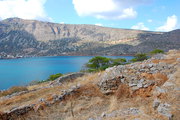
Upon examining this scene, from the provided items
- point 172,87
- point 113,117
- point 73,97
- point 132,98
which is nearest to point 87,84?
point 73,97

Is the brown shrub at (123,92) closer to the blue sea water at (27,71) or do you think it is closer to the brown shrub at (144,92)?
the brown shrub at (144,92)

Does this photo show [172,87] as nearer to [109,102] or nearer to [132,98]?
[132,98]

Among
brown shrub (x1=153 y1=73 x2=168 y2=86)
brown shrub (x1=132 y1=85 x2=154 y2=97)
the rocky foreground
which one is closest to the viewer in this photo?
the rocky foreground

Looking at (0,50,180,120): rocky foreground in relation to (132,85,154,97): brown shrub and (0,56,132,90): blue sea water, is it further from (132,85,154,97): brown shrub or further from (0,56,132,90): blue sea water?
(0,56,132,90): blue sea water

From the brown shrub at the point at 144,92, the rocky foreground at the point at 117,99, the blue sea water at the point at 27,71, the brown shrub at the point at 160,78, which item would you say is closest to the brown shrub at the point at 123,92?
the rocky foreground at the point at 117,99

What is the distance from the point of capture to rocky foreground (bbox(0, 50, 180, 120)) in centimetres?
647

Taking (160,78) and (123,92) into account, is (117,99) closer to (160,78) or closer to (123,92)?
(123,92)

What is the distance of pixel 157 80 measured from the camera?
28.5ft

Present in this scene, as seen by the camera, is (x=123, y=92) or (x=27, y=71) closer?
(x=123, y=92)

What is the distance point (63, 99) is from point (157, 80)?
5937mm

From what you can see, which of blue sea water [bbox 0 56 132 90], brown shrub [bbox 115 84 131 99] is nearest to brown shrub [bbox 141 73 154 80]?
brown shrub [bbox 115 84 131 99]

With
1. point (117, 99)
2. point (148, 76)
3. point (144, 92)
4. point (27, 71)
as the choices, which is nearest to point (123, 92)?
point (117, 99)

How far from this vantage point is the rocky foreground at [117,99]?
6.47 metres

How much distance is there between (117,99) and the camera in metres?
8.70
